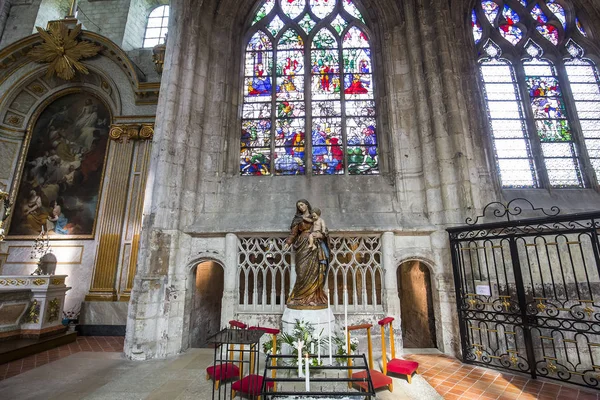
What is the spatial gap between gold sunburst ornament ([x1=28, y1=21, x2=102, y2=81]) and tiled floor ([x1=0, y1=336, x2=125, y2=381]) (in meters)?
7.85

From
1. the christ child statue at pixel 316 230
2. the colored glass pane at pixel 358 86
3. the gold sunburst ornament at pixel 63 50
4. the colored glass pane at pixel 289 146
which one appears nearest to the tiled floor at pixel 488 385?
the christ child statue at pixel 316 230

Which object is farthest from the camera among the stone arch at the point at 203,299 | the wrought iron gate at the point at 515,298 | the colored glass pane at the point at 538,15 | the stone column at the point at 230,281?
the colored glass pane at the point at 538,15

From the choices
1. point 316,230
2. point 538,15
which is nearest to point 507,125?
point 538,15

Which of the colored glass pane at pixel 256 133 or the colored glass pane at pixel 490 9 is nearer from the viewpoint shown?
the colored glass pane at pixel 256 133

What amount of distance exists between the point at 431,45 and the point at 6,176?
1259 centimetres

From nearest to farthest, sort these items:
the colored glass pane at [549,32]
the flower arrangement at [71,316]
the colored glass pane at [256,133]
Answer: the flower arrangement at [71,316], the colored glass pane at [256,133], the colored glass pane at [549,32]

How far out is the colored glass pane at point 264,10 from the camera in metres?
8.82

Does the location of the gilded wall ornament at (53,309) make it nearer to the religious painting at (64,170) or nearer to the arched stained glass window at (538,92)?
the religious painting at (64,170)

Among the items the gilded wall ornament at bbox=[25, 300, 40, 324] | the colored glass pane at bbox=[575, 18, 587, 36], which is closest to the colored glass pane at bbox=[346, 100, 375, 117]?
the colored glass pane at bbox=[575, 18, 587, 36]

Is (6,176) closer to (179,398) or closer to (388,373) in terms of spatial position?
(179,398)

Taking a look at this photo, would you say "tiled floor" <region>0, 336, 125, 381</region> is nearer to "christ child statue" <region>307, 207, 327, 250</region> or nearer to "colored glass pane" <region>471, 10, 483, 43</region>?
"christ child statue" <region>307, 207, 327, 250</region>

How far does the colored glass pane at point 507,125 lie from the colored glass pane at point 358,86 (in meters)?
3.16

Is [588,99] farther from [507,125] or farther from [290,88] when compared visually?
[290,88]

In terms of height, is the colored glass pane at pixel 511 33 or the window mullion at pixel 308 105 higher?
the colored glass pane at pixel 511 33
